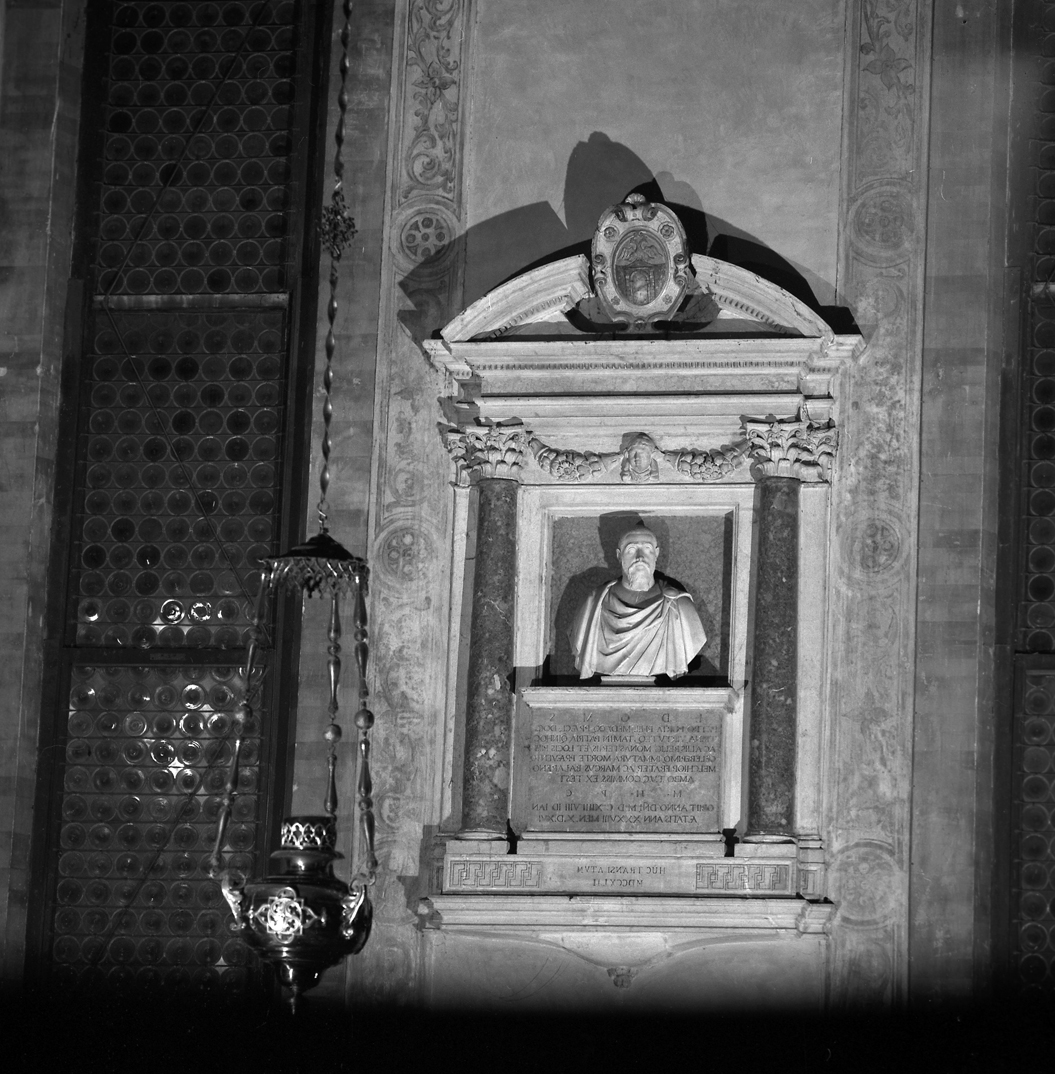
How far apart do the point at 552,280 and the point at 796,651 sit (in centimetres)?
225

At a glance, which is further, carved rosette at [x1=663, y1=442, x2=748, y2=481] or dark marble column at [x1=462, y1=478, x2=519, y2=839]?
carved rosette at [x1=663, y1=442, x2=748, y2=481]

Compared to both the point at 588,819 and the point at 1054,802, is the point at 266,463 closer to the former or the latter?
the point at 588,819

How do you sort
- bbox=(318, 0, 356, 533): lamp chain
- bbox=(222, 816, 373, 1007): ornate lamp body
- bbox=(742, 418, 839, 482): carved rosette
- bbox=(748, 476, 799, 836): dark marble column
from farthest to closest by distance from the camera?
bbox=(742, 418, 839, 482): carved rosette
bbox=(748, 476, 799, 836): dark marble column
bbox=(318, 0, 356, 533): lamp chain
bbox=(222, 816, 373, 1007): ornate lamp body

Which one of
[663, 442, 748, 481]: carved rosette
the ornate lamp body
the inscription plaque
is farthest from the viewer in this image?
[663, 442, 748, 481]: carved rosette

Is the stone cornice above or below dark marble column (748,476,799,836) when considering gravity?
above

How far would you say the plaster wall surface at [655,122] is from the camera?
39.4 feet

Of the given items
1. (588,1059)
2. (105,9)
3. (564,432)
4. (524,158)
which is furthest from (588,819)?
(105,9)

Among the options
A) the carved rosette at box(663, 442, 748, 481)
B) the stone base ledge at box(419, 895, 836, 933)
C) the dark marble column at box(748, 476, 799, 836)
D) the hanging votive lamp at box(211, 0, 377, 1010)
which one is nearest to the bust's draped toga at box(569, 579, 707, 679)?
the dark marble column at box(748, 476, 799, 836)

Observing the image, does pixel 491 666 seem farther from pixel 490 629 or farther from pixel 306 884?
pixel 306 884

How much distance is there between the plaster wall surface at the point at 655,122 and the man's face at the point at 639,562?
1604 mm

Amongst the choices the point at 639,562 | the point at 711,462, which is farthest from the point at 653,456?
the point at 639,562

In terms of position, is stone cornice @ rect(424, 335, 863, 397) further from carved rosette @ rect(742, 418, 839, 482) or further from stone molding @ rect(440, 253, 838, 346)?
carved rosette @ rect(742, 418, 839, 482)

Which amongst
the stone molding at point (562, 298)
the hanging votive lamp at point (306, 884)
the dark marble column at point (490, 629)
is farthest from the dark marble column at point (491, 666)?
the hanging votive lamp at point (306, 884)

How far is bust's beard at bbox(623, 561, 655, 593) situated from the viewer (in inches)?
451
